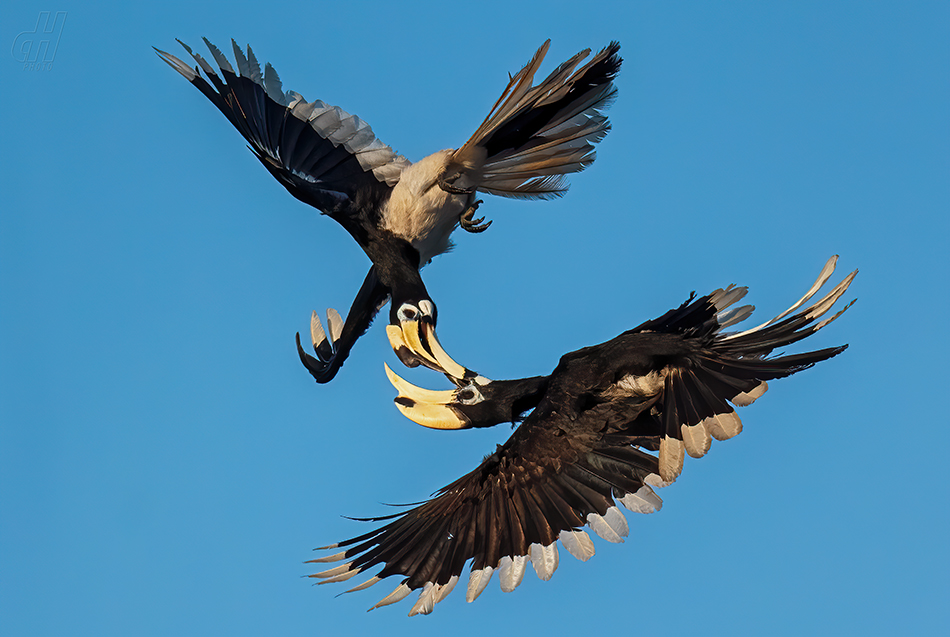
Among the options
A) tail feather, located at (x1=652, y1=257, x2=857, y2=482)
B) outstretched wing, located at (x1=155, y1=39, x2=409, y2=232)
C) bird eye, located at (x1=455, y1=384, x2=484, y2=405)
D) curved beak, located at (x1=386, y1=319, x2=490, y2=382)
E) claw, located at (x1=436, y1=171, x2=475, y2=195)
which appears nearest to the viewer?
tail feather, located at (x1=652, y1=257, x2=857, y2=482)

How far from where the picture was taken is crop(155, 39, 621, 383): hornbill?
5.44 metres

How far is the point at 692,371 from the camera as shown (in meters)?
4.83

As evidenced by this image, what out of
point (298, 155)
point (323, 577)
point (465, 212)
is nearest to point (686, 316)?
point (465, 212)

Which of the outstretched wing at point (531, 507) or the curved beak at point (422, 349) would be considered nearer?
the outstretched wing at point (531, 507)

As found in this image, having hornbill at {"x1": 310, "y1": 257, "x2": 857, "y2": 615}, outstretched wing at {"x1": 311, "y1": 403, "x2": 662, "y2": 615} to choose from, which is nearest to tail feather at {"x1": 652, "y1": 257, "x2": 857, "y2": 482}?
hornbill at {"x1": 310, "y1": 257, "x2": 857, "y2": 615}

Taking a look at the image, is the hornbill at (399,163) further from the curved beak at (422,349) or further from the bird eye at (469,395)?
the bird eye at (469,395)

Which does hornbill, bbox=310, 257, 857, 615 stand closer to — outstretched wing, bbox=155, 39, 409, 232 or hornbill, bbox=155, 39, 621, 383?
hornbill, bbox=155, 39, 621, 383

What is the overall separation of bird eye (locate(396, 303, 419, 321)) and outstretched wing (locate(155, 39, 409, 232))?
117 cm

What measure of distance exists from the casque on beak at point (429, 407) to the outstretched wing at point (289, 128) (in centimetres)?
173

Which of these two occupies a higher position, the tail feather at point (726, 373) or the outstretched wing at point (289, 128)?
the outstretched wing at point (289, 128)

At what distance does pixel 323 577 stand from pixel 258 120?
125 inches

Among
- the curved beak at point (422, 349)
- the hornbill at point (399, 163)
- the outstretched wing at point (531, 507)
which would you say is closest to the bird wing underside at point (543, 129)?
the hornbill at point (399, 163)

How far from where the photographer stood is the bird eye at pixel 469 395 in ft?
17.7

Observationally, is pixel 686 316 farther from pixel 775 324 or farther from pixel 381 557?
pixel 381 557
